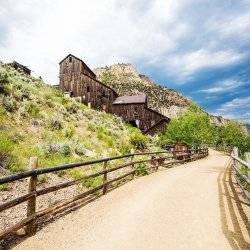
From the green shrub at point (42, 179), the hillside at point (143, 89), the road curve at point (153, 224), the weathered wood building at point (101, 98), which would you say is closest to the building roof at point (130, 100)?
the weathered wood building at point (101, 98)

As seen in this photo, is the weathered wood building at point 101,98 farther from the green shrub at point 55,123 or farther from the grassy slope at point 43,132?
the green shrub at point 55,123

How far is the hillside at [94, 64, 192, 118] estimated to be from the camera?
4734 inches

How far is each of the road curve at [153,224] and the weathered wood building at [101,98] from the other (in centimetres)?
4532

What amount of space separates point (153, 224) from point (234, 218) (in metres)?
2.20

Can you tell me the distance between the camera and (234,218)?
319 inches

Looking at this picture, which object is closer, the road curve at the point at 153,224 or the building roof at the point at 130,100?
the road curve at the point at 153,224

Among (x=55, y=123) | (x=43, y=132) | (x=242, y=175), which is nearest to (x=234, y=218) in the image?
(x=242, y=175)

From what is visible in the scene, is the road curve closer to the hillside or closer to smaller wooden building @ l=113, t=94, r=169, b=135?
smaller wooden building @ l=113, t=94, r=169, b=135

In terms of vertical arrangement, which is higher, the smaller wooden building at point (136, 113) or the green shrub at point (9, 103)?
the smaller wooden building at point (136, 113)

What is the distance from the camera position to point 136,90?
12556 cm

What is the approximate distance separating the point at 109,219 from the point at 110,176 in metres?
7.80

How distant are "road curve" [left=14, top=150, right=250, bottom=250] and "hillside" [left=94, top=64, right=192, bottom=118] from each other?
95225mm

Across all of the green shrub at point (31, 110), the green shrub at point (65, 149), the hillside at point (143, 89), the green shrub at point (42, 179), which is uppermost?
the hillside at point (143, 89)

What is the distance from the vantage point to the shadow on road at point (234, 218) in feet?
21.3
